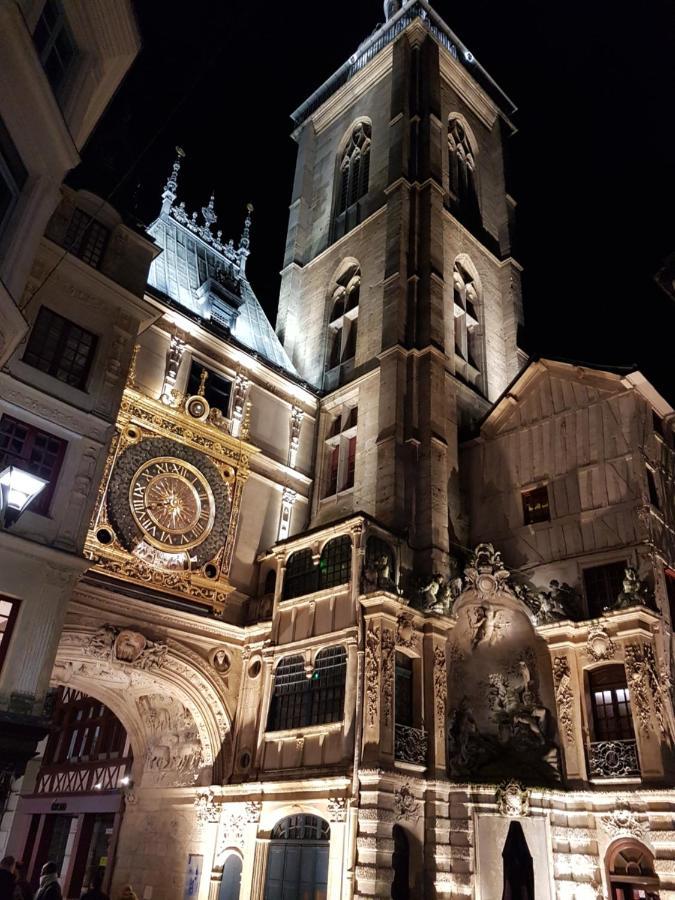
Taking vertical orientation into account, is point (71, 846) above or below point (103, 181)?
below

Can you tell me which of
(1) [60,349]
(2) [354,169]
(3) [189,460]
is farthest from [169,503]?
(2) [354,169]

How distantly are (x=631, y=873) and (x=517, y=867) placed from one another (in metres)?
3.12

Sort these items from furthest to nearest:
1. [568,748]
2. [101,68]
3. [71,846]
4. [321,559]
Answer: [71,846] < [321,559] < [568,748] < [101,68]

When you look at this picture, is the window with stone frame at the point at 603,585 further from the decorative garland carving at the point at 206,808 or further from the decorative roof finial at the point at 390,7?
the decorative roof finial at the point at 390,7

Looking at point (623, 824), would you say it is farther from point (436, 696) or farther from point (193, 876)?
point (193, 876)

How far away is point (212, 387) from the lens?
27422mm

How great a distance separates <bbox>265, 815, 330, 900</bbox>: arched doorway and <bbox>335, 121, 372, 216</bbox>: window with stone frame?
29.8 m

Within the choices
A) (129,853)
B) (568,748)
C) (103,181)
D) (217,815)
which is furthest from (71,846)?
(103,181)

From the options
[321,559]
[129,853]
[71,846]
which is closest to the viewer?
[321,559]

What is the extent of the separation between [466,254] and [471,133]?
10901 millimetres

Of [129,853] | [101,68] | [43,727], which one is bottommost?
[129,853]

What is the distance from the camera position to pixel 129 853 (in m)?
25.8

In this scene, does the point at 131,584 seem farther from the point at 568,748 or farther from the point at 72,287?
the point at 568,748

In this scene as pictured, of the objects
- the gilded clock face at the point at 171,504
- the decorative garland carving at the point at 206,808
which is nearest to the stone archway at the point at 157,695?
the decorative garland carving at the point at 206,808
